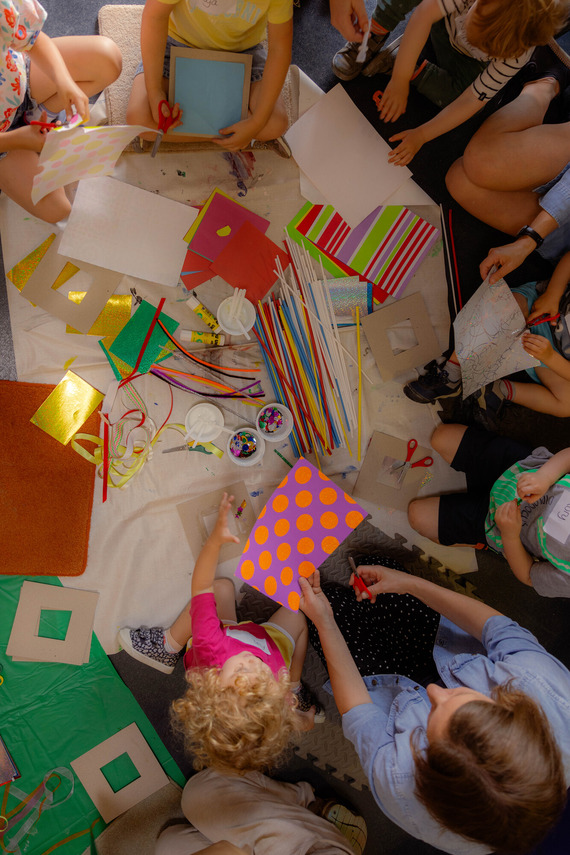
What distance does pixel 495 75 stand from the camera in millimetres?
1391

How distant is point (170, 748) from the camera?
1616mm

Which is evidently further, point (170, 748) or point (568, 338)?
point (170, 748)

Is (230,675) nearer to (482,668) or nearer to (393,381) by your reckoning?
(482,668)

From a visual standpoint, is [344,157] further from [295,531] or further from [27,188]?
[295,531]

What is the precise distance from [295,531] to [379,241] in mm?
958

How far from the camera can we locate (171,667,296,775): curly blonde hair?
4.10 ft

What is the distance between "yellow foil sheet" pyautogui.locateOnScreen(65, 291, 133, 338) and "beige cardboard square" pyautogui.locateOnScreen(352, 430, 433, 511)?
87 centimetres

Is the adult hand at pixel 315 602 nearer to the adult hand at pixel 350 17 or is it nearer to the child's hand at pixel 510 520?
the child's hand at pixel 510 520

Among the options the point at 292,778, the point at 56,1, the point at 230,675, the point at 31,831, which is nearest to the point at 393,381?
the point at 230,675

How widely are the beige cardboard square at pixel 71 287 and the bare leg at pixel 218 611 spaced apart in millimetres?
894

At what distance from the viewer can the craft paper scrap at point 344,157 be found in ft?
5.43

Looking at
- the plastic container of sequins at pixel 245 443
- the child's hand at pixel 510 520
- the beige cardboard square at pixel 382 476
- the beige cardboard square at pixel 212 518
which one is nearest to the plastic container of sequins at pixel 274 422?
the plastic container of sequins at pixel 245 443

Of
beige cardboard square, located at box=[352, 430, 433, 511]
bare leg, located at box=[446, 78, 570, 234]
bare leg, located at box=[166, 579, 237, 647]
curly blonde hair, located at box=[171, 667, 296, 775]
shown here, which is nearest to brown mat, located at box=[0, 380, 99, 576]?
bare leg, located at box=[166, 579, 237, 647]

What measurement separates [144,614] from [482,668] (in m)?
0.98
